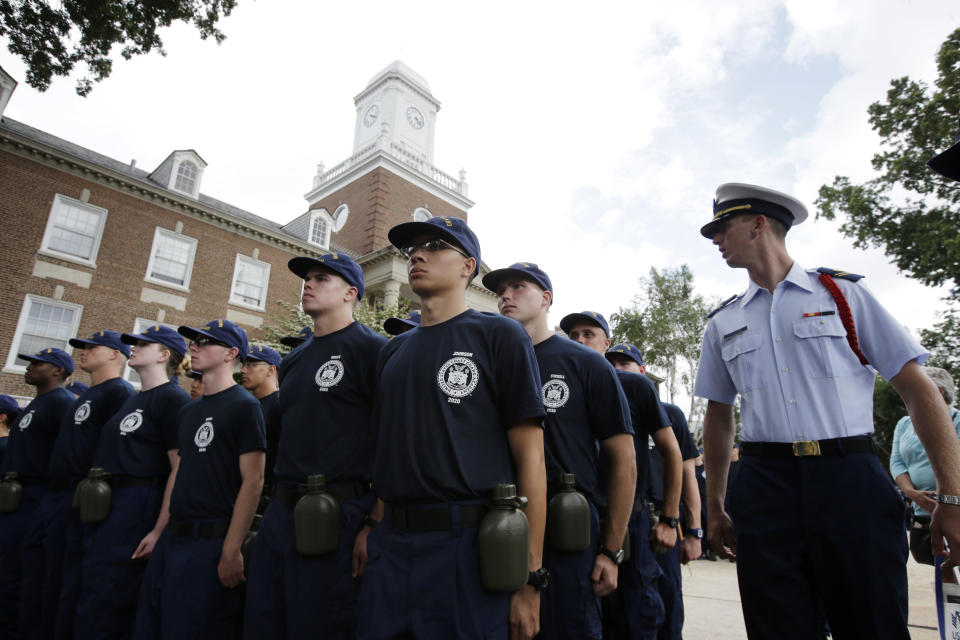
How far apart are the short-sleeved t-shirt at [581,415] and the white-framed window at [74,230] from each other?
66.1 ft

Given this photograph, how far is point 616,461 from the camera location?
299 cm

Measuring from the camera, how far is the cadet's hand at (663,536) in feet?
11.9

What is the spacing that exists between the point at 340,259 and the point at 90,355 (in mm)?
3426

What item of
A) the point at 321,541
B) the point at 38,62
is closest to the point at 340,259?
the point at 321,541

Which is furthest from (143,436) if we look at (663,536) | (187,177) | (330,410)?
(187,177)

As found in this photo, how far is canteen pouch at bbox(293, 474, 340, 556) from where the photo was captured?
2.59m

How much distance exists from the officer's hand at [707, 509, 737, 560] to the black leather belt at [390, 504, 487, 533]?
1.55m

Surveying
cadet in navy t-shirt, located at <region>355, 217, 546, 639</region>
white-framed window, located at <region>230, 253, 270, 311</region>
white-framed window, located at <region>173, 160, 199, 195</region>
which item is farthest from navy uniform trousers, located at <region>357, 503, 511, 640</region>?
white-framed window, located at <region>173, 160, 199, 195</region>

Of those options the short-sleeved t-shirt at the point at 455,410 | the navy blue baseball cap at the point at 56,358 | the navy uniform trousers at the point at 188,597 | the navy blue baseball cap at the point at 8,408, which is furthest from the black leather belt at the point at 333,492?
the navy blue baseball cap at the point at 8,408

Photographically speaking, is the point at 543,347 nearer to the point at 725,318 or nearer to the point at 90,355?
the point at 725,318

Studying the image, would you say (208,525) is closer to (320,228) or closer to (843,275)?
(843,275)

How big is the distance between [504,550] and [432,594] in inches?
12.6

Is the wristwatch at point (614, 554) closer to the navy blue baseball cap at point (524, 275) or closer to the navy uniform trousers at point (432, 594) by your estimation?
the navy uniform trousers at point (432, 594)

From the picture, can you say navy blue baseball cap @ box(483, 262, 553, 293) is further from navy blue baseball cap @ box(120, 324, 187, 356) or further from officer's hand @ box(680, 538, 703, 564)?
navy blue baseball cap @ box(120, 324, 187, 356)
